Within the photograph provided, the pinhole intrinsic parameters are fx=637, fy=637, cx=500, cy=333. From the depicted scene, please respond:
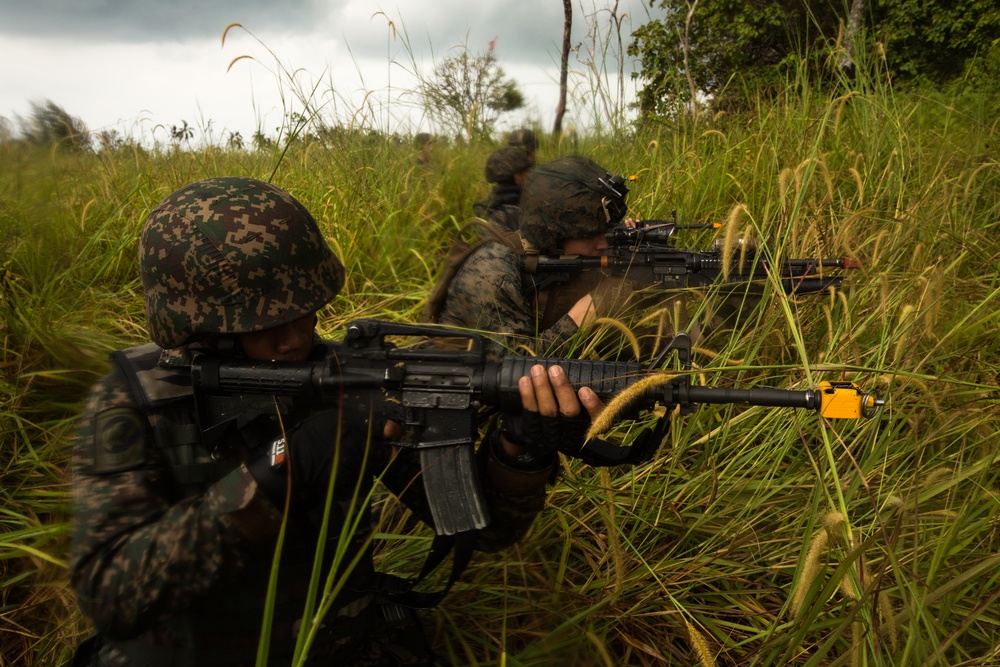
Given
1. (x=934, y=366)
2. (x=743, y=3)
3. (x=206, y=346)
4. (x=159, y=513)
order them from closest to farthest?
1. (x=159, y=513)
2. (x=206, y=346)
3. (x=934, y=366)
4. (x=743, y=3)

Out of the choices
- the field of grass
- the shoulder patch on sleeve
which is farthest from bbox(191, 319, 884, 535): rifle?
the field of grass

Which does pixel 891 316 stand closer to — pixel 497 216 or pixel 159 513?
pixel 159 513

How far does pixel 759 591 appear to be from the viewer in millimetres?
1935

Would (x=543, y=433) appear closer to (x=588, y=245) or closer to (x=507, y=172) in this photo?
(x=588, y=245)

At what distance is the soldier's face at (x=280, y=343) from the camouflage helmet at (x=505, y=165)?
14.0 ft

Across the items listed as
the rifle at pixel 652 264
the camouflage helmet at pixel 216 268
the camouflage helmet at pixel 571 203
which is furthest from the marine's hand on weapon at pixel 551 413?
the camouflage helmet at pixel 571 203

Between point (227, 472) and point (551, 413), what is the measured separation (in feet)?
2.78

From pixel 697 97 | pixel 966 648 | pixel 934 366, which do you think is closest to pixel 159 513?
pixel 966 648

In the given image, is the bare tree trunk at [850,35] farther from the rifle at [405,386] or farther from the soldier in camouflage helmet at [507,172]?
the rifle at [405,386]

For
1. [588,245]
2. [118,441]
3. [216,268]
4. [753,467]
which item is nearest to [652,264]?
[588,245]

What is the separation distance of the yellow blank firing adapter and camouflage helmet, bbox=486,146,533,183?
4769mm

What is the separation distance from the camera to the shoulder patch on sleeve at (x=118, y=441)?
1411 mm

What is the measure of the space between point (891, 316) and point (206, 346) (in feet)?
8.05

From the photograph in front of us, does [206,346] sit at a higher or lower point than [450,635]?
higher
